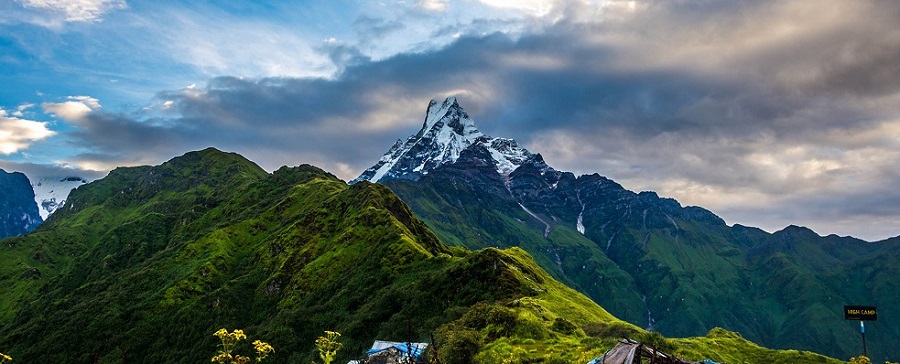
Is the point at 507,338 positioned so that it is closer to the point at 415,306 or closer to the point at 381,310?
the point at 415,306

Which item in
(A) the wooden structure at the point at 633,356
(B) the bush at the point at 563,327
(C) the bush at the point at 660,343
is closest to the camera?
(A) the wooden structure at the point at 633,356

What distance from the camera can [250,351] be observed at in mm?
190000

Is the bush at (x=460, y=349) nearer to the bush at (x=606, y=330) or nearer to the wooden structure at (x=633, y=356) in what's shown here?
the wooden structure at (x=633, y=356)

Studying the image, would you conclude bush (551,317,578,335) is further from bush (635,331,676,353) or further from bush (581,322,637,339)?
bush (581,322,637,339)

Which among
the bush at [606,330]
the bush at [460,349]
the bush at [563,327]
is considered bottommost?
the bush at [460,349]

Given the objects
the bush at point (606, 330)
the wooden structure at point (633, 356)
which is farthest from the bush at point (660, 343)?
the wooden structure at point (633, 356)

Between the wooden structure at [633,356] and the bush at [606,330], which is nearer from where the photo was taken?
the wooden structure at [633,356]

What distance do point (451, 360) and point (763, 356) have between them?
205 ft

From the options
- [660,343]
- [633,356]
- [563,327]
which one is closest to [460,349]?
[563,327]

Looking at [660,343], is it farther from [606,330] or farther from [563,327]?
[606,330]

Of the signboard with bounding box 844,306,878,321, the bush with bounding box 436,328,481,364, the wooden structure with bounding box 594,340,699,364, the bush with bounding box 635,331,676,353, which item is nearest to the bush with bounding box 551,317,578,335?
the bush with bounding box 635,331,676,353

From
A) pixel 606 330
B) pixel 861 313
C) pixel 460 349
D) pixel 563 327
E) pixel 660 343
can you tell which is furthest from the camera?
pixel 606 330

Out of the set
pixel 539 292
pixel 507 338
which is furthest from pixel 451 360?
pixel 539 292

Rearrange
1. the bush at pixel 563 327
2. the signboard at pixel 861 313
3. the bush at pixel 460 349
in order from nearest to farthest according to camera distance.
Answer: the signboard at pixel 861 313 → the bush at pixel 460 349 → the bush at pixel 563 327
